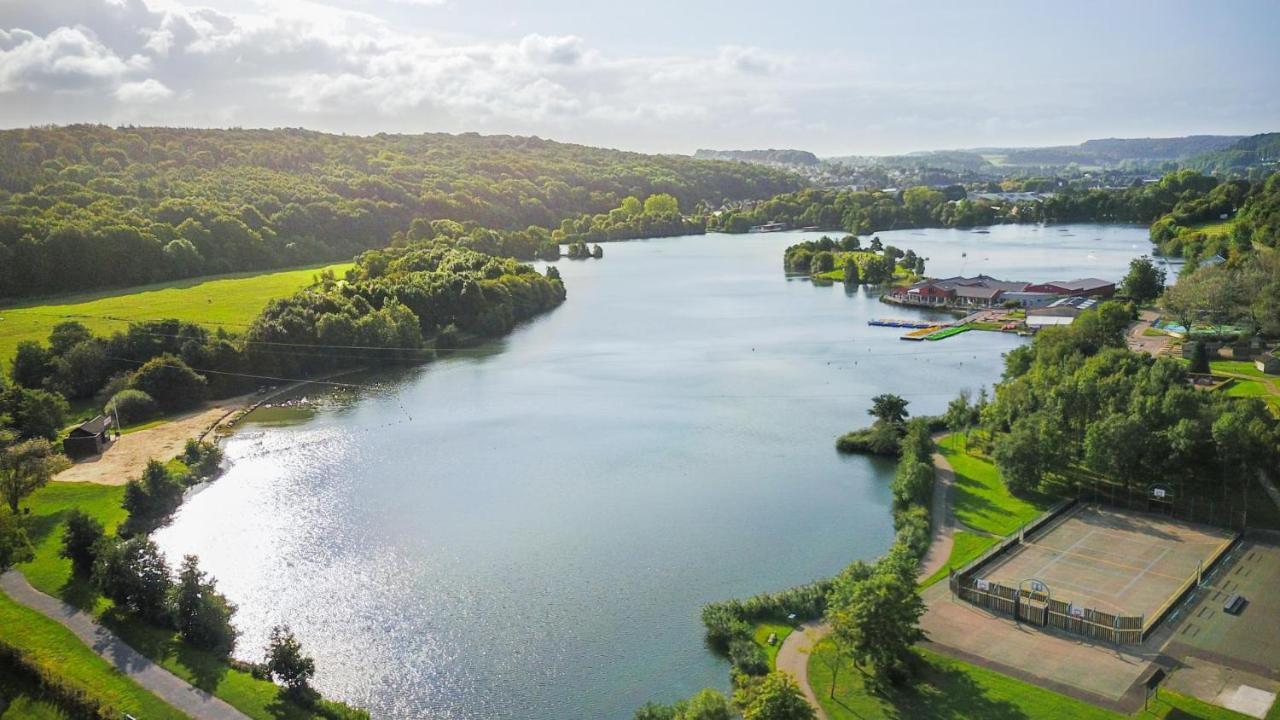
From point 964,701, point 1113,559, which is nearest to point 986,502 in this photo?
point 1113,559

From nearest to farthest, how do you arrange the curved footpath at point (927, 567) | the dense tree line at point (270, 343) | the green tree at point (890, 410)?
the curved footpath at point (927, 567) → the green tree at point (890, 410) → the dense tree line at point (270, 343)

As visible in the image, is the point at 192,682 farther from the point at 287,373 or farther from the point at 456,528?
the point at 287,373

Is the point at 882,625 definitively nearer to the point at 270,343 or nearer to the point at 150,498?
the point at 150,498

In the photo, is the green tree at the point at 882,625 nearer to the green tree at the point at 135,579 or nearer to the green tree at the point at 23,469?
the green tree at the point at 135,579

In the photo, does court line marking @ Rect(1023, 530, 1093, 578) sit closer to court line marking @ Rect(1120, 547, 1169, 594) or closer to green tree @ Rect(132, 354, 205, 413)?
court line marking @ Rect(1120, 547, 1169, 594)

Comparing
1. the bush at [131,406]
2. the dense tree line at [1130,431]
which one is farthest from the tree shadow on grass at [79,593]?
the dense tree line at [1130,431]

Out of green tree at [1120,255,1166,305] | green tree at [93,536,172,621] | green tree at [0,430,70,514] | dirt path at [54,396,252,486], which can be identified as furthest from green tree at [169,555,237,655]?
green tree at [1120,255,1166,305]
